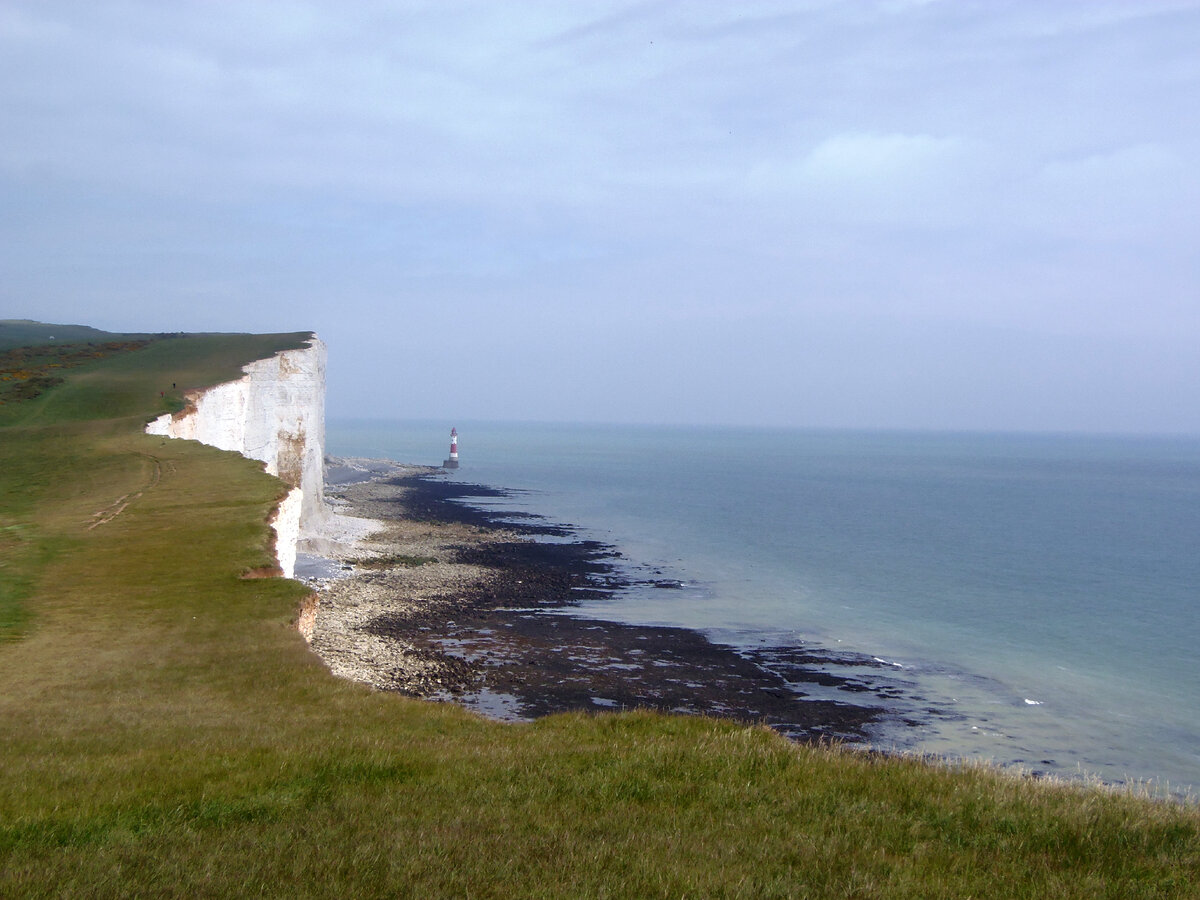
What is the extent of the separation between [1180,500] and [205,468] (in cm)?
12370

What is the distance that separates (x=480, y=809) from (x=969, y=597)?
49.8 meters

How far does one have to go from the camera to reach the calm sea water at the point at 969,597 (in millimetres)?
28844

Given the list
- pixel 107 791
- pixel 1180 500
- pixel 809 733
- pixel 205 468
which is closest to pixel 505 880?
pixel 107 791

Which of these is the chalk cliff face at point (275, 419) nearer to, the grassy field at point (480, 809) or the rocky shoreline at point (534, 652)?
the rocky shoreline at point (534, 652)

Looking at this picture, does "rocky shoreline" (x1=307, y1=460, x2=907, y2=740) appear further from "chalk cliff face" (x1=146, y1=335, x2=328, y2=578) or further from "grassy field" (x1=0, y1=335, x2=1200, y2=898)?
"grassy field" (x1=0, y1=335, x2=1200, y2=898)

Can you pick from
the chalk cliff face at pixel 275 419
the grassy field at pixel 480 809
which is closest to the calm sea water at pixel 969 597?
the grassy field at pixel 480 809

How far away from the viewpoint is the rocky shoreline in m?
27.9

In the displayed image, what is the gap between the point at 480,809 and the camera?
283 inches

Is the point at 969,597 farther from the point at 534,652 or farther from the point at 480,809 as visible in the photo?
the point at 480,809

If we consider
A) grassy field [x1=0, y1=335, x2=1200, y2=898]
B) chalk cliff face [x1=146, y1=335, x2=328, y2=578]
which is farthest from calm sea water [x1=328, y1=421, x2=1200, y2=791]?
chalk cliff face [x1=146, y1=335, x2=328, y2=578]

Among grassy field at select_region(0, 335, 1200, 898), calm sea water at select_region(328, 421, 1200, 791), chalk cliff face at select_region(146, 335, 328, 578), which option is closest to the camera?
grassy field at select_region(0, 335, 1200, 898)

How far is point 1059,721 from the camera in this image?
1162 inches

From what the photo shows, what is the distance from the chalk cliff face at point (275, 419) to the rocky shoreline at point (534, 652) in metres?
5.71

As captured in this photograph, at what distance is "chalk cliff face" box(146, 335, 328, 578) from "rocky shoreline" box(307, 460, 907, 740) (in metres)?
Result: 5.71
